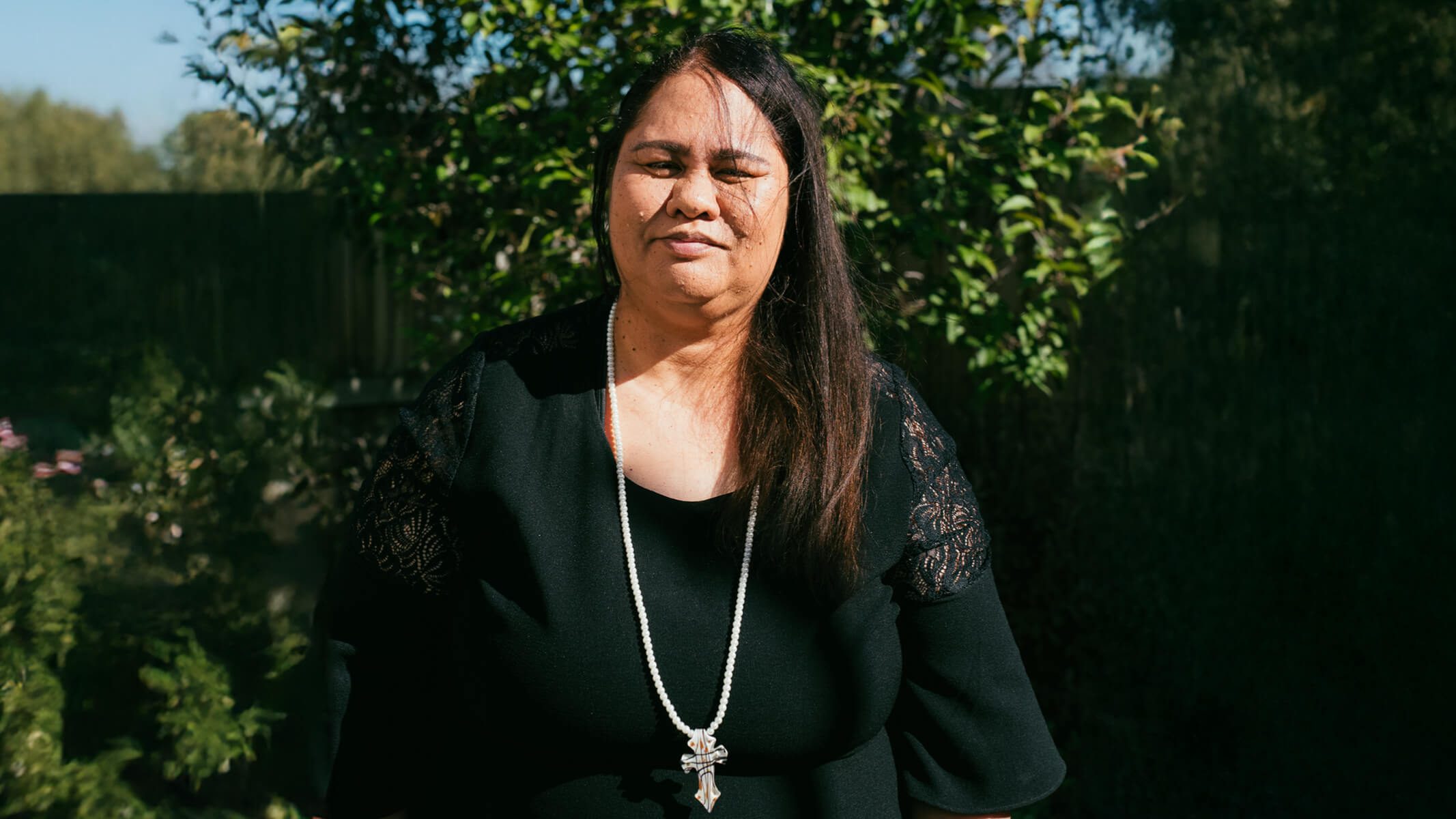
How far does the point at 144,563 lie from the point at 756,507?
2.01m

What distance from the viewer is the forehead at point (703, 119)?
138cm

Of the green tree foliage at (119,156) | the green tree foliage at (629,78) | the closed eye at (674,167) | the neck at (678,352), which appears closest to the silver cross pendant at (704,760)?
the neck at (678,352)

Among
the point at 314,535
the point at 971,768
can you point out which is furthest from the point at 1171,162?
the point at 314,535

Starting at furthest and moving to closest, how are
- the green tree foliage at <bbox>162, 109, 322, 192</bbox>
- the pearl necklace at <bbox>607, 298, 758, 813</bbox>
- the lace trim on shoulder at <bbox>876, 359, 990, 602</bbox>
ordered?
1. the green tree foliage at <bbox>162, 109, 322, 192</bbox>
2. the lace trim on shoulder at <bbox>876, 359, 990, 602</bbox>
3. the pearl necklace at <bbox>607, 298, 758, 813</bbox>

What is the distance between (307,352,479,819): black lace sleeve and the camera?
4.59 feet

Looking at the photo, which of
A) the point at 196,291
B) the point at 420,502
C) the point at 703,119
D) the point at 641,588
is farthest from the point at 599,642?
the point at 196,291

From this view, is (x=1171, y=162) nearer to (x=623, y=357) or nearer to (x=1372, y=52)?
(x=1372, y=52)

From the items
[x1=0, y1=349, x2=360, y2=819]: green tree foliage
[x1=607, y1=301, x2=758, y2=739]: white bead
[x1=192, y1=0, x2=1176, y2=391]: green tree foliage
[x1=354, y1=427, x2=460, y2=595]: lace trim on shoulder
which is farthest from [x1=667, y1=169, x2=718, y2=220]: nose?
[x1=0, y1=349, x2=360, y2=819]: green tree foliage

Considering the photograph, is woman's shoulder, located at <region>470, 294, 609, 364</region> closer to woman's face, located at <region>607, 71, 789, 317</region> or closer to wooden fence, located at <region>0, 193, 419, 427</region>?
woman's face, located at <region>607, 71, 789, 317</region>

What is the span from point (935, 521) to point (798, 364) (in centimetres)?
28

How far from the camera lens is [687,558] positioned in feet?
4.61

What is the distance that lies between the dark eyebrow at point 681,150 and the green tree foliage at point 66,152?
1.94 m

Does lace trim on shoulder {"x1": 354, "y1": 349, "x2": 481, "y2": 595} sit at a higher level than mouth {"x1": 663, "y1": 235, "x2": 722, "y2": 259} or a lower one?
lower

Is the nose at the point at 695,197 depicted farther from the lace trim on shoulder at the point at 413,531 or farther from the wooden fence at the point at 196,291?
the wooden fence at the point at 196,291
